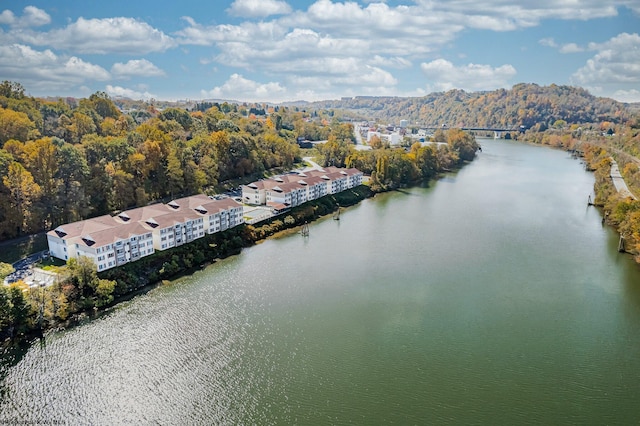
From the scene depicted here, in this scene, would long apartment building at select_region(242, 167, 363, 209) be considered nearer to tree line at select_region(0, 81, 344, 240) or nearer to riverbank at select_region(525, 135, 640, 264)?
tree line at select_region(0, 81, 344, 240)

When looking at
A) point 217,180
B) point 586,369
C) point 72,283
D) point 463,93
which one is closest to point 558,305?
point 586,369

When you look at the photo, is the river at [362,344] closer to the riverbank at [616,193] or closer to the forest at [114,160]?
the riverbank at [616,193]

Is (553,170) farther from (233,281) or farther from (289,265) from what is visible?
(233,281)

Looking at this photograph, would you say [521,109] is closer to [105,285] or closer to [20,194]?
[20,194]

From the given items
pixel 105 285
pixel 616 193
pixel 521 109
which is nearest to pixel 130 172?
pixel 105 285

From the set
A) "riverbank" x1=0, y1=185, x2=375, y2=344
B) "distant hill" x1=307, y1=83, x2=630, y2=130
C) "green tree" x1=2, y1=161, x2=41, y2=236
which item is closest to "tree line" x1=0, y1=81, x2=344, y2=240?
"green tree" x1=2, y1=161, x2=41, y2=236

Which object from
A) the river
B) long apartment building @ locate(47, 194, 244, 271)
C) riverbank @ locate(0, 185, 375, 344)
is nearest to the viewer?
the river
